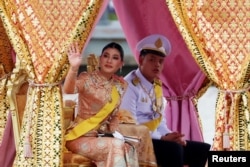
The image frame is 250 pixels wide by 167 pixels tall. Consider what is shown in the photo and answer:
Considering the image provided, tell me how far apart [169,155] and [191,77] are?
1.24 meters

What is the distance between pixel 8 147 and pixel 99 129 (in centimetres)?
81

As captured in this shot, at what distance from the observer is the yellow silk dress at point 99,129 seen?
23.3ft

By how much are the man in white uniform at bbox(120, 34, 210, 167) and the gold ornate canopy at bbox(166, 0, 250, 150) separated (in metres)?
0.84

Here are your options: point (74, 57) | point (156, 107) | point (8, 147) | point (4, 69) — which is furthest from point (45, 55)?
point (156, 107)

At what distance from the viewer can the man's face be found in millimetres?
7820

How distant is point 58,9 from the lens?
7043 millimetres

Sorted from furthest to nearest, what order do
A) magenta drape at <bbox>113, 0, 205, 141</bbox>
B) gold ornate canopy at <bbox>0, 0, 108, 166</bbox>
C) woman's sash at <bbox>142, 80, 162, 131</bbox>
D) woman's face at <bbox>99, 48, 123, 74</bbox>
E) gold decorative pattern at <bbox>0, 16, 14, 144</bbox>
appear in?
magenta drape at <bbox>113, 0, 205, 141</bbox>, woman's sash at <bbox>142, 80, 162, 131</bbox>, gold decorative pattern at <bbox>0, 16, 14, 144</bbox>, woman's face at <bbox>99, 48, 123, 74</bbox>, gold ornate canopy at <bbox>0, 0, 108, 166</bbox>

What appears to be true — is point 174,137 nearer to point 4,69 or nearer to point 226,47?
point 226,47

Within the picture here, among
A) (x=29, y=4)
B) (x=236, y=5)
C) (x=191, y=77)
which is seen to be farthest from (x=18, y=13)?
(x=191, y=77)

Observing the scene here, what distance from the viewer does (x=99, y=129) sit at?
286 inches

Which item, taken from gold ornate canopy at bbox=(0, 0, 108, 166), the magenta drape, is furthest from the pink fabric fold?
the magenta drape

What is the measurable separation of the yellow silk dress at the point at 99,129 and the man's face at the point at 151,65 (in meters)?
0.50

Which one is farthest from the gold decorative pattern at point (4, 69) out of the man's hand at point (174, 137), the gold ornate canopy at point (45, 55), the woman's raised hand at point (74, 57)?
the man's hand at point (174, 137)

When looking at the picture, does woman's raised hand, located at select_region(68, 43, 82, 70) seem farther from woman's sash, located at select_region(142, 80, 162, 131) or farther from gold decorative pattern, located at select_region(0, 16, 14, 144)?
woman's sash, located at select_region(142, 80, 162, 131)
